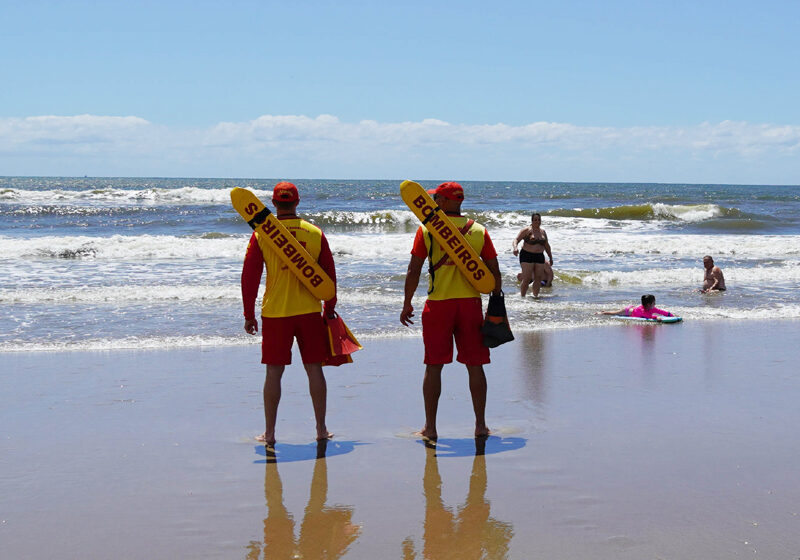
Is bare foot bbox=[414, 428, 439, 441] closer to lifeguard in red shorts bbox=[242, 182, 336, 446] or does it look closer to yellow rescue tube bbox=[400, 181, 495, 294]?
lifeguard in red shorts bbox=[242, 182, 336, 446]

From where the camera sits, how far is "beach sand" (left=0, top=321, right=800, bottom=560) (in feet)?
12.0

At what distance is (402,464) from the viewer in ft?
15.5

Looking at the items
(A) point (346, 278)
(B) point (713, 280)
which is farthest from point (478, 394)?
(A) point (346, 278)

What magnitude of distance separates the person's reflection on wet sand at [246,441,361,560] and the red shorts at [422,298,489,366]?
48.4 inches

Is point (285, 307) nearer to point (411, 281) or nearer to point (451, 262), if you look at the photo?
point (411, 281)

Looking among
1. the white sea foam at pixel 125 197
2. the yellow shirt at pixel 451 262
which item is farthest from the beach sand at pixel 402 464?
the white sea foam at pixel 125 197

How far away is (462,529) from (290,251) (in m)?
2.03

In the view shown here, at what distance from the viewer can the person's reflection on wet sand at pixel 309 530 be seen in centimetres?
353

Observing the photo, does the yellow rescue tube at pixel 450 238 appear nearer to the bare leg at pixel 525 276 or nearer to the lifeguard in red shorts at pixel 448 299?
the lifeguard in red shorts at pixel 448 299

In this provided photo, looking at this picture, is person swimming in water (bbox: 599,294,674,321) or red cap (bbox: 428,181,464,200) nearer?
red cap (bbox: 428,181,464,200)

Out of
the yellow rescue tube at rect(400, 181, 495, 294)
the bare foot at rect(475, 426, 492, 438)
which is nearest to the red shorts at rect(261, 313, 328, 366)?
the yellow rescue tube at rect(400, 181, 495, 294)

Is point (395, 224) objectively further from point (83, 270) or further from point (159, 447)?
point (159, 447)

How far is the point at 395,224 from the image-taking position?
34.6 m

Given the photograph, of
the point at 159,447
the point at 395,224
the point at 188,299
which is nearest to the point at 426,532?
the point at 159,447
